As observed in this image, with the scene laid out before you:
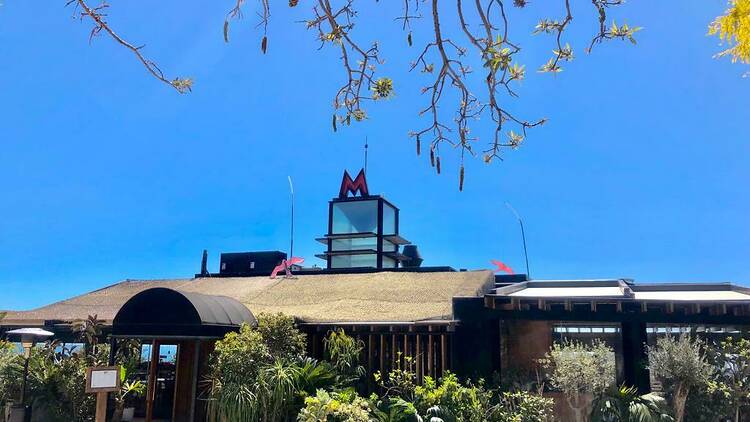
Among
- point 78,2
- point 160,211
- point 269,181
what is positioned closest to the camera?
point 78,2

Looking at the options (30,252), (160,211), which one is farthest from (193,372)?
(30,252)

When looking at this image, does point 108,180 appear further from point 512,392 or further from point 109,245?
point 512,392

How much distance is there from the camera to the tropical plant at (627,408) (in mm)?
9484

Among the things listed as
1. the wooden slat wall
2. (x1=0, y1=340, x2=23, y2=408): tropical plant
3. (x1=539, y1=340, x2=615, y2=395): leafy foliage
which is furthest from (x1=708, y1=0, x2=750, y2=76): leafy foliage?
(x1=0, y1=340, x2=23, y2=408): tropical plant

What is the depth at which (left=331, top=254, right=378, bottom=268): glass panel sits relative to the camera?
2266cm

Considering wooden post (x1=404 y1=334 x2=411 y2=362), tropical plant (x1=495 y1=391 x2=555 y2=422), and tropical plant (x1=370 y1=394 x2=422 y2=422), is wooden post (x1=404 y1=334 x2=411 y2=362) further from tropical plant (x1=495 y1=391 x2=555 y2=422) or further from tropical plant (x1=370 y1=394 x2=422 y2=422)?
tropical plant (x1=495 y1=391 x2=555 y2=422)

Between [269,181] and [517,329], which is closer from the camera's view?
[517,329]

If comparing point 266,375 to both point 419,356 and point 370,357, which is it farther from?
point 419,356

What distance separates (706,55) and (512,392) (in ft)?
21.1

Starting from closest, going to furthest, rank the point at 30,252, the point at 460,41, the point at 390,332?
the point at 460,41
the point at 390,332
the point at 30,252

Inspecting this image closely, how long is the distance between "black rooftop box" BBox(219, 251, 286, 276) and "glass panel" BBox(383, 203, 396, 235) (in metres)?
4.22

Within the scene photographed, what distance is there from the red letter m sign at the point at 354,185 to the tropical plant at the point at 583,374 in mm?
15395

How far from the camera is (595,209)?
2528cm

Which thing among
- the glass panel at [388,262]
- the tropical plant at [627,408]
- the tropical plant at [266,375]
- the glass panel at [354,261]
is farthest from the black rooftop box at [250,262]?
the tropical plant at [627,408]
